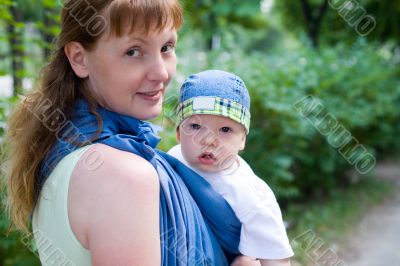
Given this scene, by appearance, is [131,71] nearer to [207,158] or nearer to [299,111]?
[207,158]

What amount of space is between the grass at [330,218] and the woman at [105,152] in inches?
149

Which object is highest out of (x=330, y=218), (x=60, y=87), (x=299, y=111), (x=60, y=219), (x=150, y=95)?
(x=299, y=111)

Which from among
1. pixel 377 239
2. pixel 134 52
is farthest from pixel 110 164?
pixel 377 239

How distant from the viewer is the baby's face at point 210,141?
172 cm

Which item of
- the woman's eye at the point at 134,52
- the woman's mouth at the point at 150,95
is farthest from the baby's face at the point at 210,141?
the woman's eye at the point at 134,52

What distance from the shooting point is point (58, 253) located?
1.28 m

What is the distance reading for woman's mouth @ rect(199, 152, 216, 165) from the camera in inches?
67.7

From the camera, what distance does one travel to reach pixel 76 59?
4.40 feet

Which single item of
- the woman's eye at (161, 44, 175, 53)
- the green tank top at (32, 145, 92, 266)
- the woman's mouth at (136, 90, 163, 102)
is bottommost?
the green tank top at (32, 145, 92, 266)

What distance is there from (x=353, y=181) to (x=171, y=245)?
23.5 feet

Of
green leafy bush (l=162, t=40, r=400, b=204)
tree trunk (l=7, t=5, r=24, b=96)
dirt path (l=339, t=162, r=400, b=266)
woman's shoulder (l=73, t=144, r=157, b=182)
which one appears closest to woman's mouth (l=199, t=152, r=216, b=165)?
woman's shoulder (l=73, t=144, r=157, b=182)

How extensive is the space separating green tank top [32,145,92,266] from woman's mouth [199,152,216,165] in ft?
1.96

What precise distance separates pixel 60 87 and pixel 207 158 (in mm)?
609

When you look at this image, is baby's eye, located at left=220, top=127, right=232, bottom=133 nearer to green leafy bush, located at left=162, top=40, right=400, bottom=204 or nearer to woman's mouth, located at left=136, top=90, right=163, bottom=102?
woman's mouth, located at left=136, top=90, right=163, bottom=102
